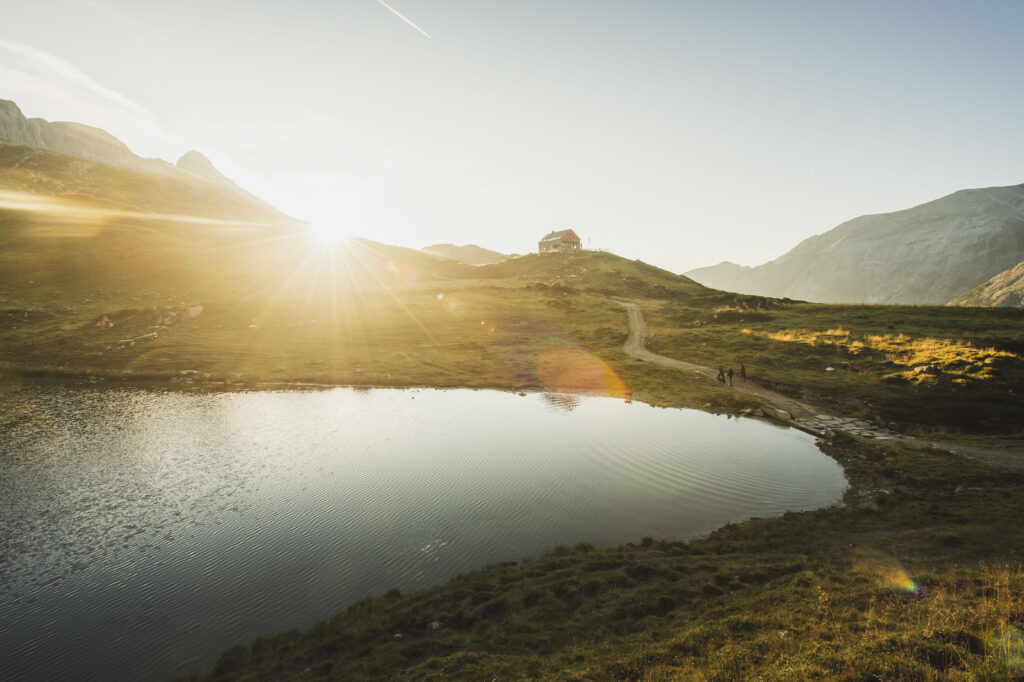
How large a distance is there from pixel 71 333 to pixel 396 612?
81.4 m

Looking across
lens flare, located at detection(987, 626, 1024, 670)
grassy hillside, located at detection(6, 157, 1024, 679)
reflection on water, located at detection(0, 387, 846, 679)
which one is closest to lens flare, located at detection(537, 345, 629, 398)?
grassy hillside, located at detection(6, 157, 1024, 679)

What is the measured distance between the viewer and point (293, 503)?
23.7 m

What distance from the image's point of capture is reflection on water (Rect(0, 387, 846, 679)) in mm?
15609

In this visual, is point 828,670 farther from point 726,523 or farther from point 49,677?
point 49,677

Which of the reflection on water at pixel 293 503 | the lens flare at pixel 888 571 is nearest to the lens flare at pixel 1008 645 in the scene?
the lens flare at pixel 888 571

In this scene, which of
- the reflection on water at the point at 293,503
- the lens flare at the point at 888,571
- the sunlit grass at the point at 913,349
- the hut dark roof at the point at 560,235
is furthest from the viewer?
the hut dark roof at the point at 560,235

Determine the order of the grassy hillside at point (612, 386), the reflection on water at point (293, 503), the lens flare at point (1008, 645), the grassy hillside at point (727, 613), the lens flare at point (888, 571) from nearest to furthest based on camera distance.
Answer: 1. the lens flare at point (1008, 645)
2. the grassy hillside at point (727, 613)
3. the grassy hillside at point (612, 386)
4. the lens flare at point (888, 571)
5. the reflection on water at point (293, 503)

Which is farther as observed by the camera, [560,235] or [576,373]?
[560,235]

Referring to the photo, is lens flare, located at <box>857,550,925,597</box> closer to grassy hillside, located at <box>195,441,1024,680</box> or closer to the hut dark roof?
grassy hillside, located at <box>195,441,1024,680</box>

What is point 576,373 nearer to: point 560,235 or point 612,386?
point 612,386

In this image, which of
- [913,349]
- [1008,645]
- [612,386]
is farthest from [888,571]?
[913,349]

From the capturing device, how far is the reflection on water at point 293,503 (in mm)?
15609

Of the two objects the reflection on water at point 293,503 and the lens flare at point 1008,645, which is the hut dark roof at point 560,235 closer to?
the reflection on water at point 293,503

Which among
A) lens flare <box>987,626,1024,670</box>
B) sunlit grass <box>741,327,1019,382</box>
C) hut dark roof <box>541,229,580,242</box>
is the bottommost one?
lens flare <box>987,626,1024,670</box>
